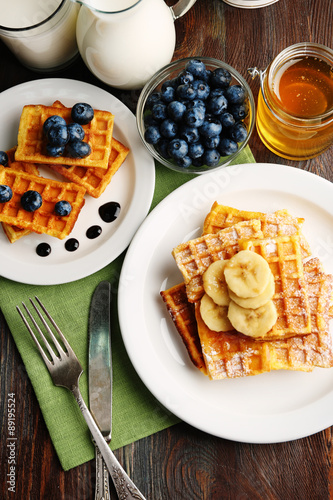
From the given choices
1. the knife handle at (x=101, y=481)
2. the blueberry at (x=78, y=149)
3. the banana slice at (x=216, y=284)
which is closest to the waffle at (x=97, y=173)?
the blueberry at (x=78, y=149)

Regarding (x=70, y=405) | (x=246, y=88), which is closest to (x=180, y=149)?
(x=246, y=88)

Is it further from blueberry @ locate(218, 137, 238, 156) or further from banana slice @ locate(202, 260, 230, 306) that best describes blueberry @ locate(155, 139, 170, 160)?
banana slice @ locate(202, 260, 230, 306)

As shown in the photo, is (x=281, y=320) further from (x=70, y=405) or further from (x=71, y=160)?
(x=71, y=160)

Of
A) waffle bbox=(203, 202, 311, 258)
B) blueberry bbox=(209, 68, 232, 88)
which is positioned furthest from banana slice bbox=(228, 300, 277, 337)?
blueberry bbox=(209, 68, 232, 88)

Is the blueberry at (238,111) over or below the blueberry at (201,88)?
below

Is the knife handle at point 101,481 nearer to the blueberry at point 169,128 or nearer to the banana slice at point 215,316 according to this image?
the banana slice at point 215,316

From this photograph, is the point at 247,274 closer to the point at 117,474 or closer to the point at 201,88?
the point at 201,88
